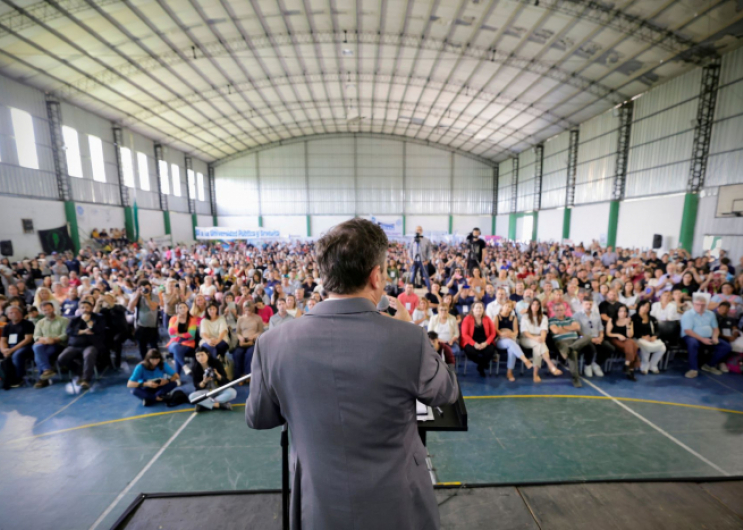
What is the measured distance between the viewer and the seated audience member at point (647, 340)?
511cm

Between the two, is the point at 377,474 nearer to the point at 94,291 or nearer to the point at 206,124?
the point at 94,291

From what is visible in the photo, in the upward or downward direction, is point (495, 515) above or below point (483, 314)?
below

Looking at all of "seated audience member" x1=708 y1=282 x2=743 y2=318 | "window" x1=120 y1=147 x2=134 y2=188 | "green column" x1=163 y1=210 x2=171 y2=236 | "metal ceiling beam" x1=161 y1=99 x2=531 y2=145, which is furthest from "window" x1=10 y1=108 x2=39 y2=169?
"seated audience member" x1=708 y1=282 x2=743 y2=318

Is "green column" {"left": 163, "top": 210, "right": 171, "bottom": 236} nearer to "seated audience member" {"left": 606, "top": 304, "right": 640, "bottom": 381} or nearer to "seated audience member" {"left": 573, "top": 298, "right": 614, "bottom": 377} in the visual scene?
"seated audience member" {"left": 573, "top": 298, "right": 614, "bottom": 377}

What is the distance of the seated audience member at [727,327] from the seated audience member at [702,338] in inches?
5.8

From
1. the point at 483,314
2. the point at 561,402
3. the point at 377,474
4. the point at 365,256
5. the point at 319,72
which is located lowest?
the point at 561,402

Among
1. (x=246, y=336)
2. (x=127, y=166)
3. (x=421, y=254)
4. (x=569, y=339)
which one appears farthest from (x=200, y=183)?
(x=569, y=339)

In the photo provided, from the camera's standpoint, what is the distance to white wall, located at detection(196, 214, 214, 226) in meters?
26.4

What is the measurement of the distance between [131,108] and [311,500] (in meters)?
21.3

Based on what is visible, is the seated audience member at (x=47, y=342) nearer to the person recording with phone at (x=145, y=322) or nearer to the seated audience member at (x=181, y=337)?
the person recording with phone at (x=145, y=322)

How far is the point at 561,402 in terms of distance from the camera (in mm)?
4309

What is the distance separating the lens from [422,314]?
5531 millimetres

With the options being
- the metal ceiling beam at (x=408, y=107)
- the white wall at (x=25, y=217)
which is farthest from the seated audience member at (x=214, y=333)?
the metal ceiling beam at (x=408, y=107)

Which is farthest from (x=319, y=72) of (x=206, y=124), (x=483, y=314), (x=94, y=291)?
(x=483, y=314)
